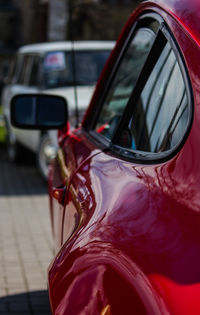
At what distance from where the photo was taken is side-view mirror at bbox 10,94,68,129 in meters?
3.84

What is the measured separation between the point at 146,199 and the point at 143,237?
14 cm

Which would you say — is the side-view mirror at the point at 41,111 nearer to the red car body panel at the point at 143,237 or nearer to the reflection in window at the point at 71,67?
the red car body panel at the point at 143,237

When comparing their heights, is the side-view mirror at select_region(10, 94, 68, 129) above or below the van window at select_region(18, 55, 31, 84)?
above

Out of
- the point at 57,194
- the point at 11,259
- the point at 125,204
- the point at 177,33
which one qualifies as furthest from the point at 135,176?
the point at 11,259

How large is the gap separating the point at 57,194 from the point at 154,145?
1.03 meters

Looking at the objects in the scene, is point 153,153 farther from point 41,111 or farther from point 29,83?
point 29,83

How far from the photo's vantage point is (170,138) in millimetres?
2166

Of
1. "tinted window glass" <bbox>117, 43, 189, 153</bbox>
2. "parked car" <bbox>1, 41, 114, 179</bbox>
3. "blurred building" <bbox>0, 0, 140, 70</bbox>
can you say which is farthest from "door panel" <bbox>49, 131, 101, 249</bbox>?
"blurred building" <bbox>0, 0, 140, 70</bbox>

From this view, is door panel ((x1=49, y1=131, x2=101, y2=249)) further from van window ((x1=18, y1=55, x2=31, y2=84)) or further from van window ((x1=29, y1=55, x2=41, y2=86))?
van window ((x1=18, y1=55, x2=31, y2=84))

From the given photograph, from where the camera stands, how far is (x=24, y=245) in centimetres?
685

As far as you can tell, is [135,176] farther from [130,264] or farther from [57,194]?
[57,194]

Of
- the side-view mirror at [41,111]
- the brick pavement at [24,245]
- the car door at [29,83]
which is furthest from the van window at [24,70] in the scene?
the side-view mirror at [41,111]

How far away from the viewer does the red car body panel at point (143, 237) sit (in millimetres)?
1674

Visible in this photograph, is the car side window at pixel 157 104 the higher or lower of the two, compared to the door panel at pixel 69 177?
higher
